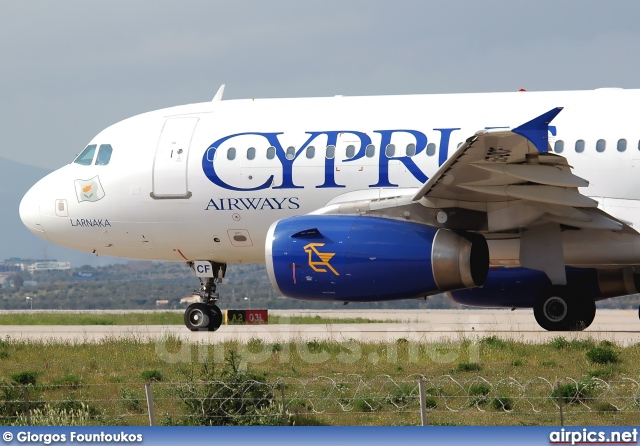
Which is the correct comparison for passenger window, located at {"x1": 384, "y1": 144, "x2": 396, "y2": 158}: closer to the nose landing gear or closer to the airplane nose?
the nose landing gear

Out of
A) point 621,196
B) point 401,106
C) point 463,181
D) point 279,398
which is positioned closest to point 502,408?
point 279,398

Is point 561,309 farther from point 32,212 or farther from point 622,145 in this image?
point 32,212

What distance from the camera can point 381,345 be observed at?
1758 cm

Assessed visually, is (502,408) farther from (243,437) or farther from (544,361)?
(243,437)

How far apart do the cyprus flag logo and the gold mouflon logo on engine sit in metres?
5.86

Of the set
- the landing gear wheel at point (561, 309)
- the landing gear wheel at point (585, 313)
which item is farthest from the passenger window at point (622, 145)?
the landing gear wheel at point (585, 313)

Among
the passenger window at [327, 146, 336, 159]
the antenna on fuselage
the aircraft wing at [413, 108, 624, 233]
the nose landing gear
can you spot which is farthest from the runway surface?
the antenna on fuselage

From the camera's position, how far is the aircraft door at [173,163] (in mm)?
20922

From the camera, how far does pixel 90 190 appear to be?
21.7 m

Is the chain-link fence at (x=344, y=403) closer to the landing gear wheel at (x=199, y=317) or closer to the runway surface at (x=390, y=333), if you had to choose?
the runway surface at (x=390, y=333)

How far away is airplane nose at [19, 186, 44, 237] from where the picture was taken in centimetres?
2222

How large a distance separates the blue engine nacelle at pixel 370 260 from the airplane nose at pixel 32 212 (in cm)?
654

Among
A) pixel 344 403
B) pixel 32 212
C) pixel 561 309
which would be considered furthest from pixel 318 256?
pixel 32 212

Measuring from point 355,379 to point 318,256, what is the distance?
339cm
